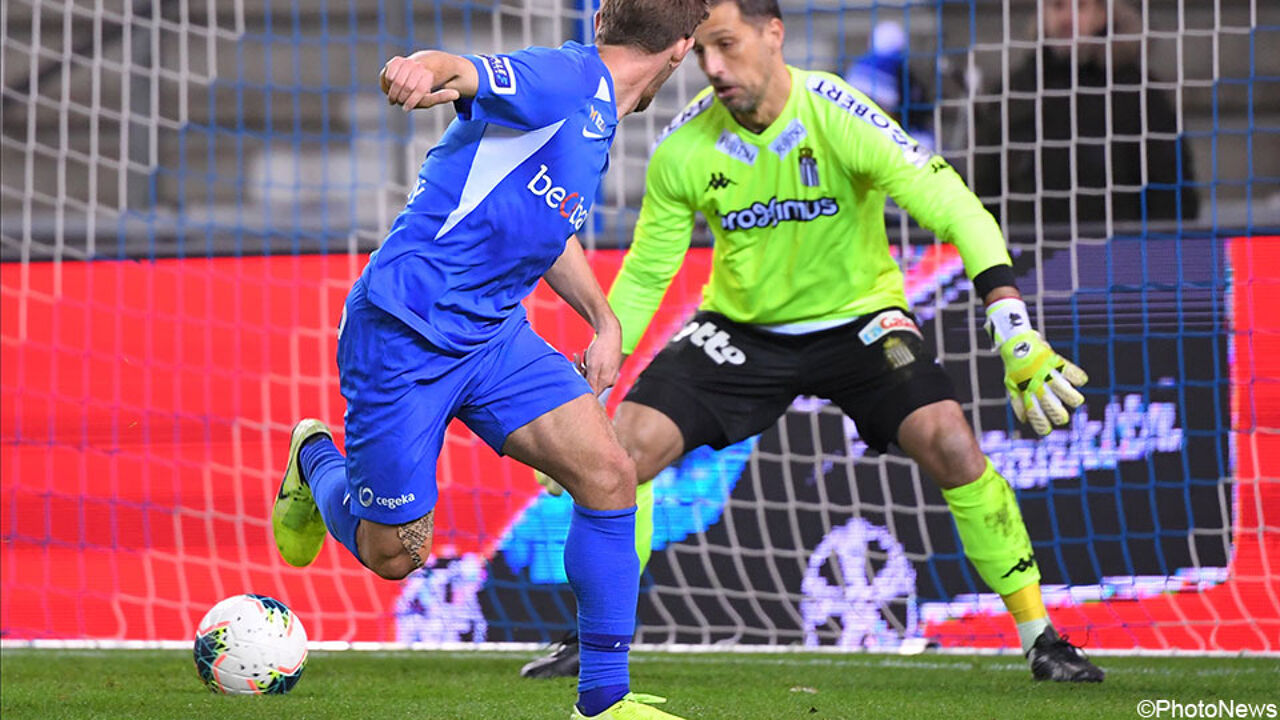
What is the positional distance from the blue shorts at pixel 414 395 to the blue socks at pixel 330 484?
15 centimetres

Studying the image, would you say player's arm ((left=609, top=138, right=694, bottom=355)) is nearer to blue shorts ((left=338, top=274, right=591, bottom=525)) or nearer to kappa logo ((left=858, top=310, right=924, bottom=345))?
kappa logo ((left=858, top=310, right=924, bottom=345))

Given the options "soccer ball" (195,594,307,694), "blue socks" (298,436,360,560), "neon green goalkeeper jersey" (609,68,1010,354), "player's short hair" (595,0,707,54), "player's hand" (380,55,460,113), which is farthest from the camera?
"neon green goalkeeper jersey" (609,68,1010,354)

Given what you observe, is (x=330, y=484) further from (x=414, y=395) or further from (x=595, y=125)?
(x=595, y=125)

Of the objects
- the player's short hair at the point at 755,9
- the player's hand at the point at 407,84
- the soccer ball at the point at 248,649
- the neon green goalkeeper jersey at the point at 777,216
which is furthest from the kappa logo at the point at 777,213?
the player's hand at the point at 407,84

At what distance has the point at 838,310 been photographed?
470 cm

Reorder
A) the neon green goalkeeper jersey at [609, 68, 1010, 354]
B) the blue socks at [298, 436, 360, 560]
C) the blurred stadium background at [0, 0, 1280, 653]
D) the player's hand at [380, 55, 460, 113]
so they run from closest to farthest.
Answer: the player's hand at [380, 55, 460, 113] < the blue socks at [298, 436, 360, 560] < the neon green goalkeeper jersey at [609, 68, 1010, 354] < the blurred stadium background at [0, 0, 1280, 653]

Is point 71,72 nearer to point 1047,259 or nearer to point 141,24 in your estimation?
point 141,24

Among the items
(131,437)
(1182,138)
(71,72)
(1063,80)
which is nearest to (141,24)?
(71,72)

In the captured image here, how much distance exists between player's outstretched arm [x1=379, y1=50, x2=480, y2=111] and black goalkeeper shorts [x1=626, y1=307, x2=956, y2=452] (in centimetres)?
180

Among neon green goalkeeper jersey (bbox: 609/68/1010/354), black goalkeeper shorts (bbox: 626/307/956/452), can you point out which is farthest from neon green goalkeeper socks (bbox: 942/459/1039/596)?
neon green goalkeeper jersey (bbox: 609/68/1010/354)

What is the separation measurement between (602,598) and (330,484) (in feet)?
2.60

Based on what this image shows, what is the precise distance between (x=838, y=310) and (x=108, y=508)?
10.5ft

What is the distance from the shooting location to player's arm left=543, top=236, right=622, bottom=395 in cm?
358

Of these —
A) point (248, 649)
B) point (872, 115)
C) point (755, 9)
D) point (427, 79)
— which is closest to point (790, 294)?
point (872, 115)
